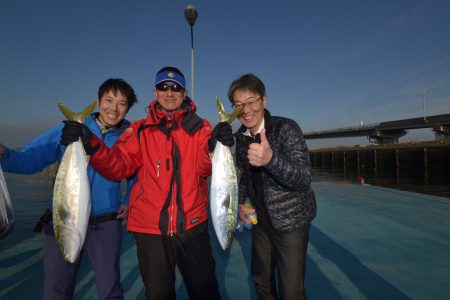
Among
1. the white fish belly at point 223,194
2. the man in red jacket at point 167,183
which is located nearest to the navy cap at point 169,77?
the man in red jacket at point 167,183

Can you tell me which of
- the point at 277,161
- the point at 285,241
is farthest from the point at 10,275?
the point at 277,161

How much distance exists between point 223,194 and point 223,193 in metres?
0.01

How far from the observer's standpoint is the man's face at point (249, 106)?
8.75 feet

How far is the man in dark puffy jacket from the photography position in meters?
2.27

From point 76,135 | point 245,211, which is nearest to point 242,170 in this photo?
point 245,211

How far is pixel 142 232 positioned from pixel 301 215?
165 centimetres

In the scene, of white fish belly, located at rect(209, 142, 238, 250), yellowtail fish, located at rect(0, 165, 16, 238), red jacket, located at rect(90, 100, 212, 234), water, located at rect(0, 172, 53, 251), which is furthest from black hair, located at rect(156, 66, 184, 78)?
water, located at rect(0, 172, 53, 251)

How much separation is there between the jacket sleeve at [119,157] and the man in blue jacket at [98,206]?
33 centimetres

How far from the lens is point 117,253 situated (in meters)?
2.77

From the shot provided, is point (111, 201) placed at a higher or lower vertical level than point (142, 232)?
higher

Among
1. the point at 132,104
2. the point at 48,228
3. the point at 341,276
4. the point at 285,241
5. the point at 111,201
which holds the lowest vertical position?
the point at 341,276

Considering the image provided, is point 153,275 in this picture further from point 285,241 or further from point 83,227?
point 285,241

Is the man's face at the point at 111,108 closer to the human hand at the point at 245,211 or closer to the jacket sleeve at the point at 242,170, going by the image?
the jacket sleeve at the point at 242,170

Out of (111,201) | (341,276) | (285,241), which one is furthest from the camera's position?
(341,276)
